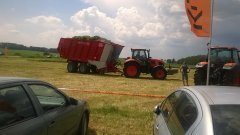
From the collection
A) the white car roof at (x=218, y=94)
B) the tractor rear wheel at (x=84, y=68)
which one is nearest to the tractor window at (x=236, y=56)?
the tractor rear wheel at (x=84, y=68)

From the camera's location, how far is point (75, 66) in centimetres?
3262

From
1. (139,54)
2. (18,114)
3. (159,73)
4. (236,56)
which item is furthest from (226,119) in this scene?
(139,54)

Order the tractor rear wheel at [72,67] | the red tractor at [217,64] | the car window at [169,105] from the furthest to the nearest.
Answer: the tractor rear wheel at [72,67]
the red tractor at [217,64]
the car window at [169,105]

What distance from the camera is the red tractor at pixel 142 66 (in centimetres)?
2884

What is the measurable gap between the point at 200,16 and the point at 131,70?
657 inches

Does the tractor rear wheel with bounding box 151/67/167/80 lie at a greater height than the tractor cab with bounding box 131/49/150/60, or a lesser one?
lesser

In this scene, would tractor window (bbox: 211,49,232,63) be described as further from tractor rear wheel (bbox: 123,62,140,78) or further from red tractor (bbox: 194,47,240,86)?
tractor rear wheel (bbox: 123,62,140,78)

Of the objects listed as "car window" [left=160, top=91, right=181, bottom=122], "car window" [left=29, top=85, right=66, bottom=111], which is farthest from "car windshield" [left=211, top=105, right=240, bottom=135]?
"car window" [left=29, top=85, right=66, bottom=111]

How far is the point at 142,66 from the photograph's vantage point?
2925 cm

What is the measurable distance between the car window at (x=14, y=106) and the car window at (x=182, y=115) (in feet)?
5.66

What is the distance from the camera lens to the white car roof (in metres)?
4.16

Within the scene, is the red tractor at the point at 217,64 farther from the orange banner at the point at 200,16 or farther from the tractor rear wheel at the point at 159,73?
the tractor rear wheel at the point at 159,73

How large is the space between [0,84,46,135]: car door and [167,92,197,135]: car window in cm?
161

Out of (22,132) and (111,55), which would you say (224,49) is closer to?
(111,55)
